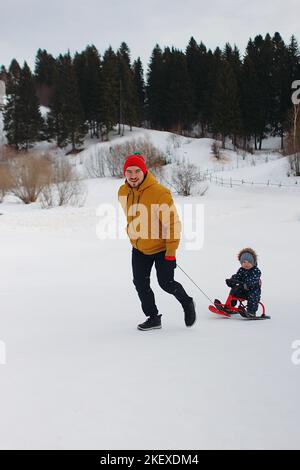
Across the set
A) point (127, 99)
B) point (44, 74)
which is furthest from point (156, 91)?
point (44, 74)

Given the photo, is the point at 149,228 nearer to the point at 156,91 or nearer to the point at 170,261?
the point at 170,261

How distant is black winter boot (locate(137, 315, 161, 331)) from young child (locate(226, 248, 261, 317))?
40.1 inches

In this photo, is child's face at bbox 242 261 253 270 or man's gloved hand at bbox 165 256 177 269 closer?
man's gloved hand at bbox 165 256 177 269

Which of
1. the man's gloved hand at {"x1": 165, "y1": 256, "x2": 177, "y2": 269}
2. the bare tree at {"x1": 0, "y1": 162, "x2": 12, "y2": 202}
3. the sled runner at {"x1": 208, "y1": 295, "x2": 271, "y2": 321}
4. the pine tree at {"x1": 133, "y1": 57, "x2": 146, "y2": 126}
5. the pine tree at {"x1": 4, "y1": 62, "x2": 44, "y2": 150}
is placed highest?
the pine tree at {"x1": 133, "y1": 57, "x2": 146, "y2": 126}

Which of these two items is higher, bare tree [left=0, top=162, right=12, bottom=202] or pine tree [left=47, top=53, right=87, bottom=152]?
pine tree [left=47, top=53, right=87, bottom=152]

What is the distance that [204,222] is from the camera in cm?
1576

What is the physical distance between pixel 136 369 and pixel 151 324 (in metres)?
→ 1.12

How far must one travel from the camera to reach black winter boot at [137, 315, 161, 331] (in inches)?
146

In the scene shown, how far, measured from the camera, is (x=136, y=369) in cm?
262

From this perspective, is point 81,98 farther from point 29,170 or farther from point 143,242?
point 143,242

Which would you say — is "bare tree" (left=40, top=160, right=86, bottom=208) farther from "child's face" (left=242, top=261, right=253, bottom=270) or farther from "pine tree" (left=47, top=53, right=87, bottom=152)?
"pine tree" (left=47, top=53, right=87, bottom=152)

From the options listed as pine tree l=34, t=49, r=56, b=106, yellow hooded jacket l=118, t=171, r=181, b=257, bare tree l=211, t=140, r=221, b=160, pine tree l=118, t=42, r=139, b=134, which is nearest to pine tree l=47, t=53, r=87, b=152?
pine tree l=118, t=42, r=139, b=134

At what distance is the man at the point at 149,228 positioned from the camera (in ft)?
11.1
